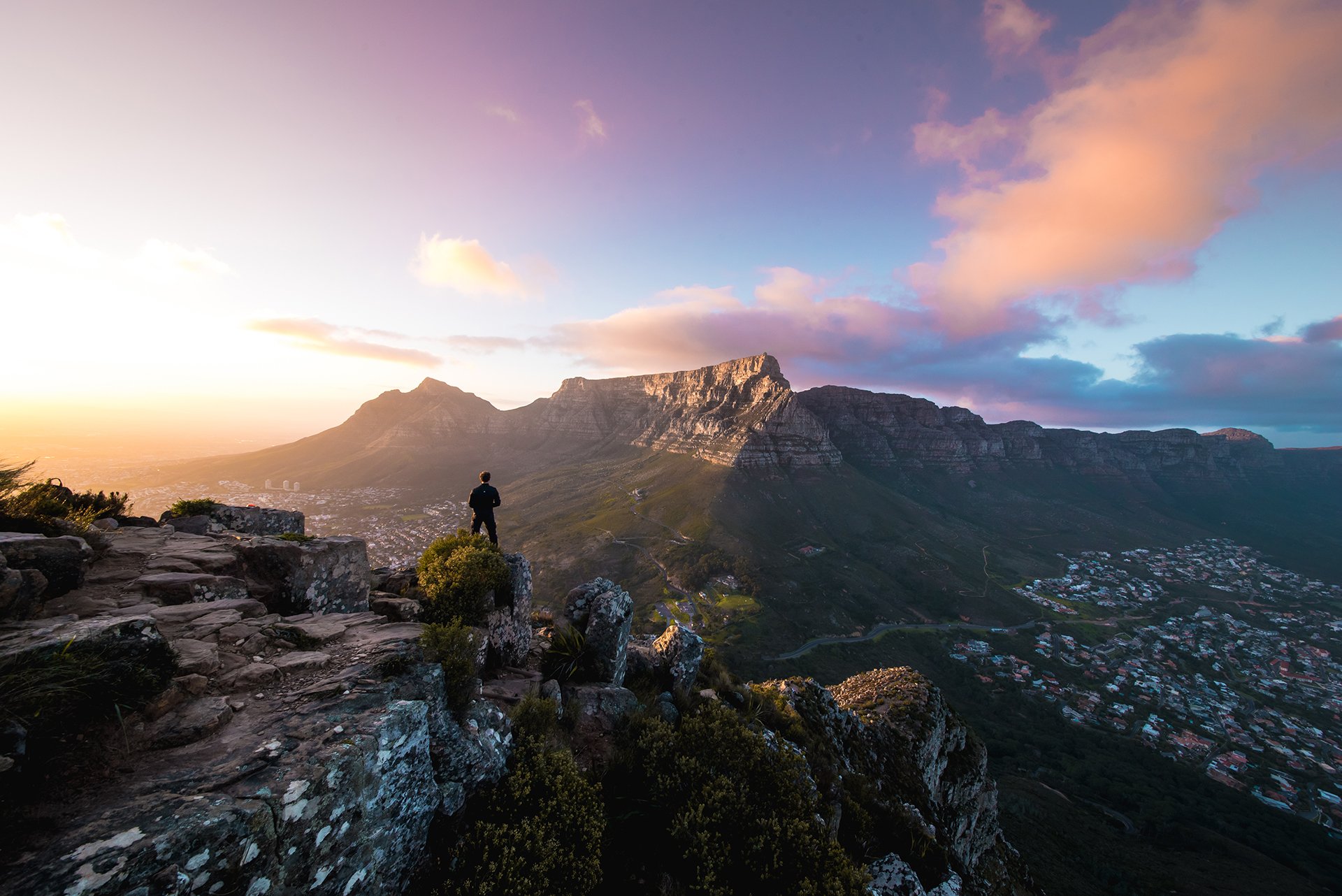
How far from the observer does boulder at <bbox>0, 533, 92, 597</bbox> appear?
7891 millimetres

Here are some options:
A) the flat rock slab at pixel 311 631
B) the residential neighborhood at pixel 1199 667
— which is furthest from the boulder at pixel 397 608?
the residential neighborhood at pixel 1199 667

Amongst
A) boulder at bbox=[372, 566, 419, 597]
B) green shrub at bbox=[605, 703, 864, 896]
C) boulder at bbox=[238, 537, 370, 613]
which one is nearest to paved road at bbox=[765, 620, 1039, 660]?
green shrub at bbox=[605, 703, 864, 896]

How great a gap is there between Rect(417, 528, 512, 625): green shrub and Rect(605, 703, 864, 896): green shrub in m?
5.23

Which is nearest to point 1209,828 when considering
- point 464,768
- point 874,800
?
point 874,800

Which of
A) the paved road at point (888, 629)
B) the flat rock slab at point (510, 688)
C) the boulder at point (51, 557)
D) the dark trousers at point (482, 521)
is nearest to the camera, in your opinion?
the boulder at point (51, 557)

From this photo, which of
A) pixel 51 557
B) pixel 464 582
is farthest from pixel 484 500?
pixel 51 557

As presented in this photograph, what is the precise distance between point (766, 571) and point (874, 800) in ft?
262

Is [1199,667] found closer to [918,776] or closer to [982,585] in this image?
[982,585]

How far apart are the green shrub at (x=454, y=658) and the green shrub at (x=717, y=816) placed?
4.14 meters

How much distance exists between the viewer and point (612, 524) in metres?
107

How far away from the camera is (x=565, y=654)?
13.0 m

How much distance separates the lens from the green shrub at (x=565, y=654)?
12672 mm

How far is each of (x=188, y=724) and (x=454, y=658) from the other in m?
3.62

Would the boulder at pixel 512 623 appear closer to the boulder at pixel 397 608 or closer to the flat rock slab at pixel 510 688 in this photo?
the flat rock slab at pixel 510 688
